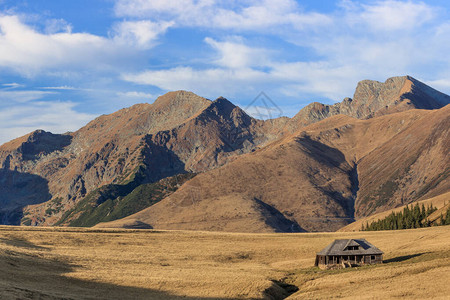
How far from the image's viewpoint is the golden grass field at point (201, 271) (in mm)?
55500

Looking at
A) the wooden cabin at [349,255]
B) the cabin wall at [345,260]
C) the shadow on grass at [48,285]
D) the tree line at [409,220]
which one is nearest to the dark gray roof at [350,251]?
the wooden cabin at [349,255]

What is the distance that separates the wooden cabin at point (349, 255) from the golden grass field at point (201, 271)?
9.61 ft

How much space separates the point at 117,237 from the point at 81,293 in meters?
70.6

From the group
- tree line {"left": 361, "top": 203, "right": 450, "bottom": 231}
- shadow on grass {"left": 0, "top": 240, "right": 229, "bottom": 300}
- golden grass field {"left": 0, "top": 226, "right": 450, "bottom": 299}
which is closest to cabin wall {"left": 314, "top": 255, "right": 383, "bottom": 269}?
golden grass field {"left": 0, "top": 226, "right": 450, "bottom": 299}

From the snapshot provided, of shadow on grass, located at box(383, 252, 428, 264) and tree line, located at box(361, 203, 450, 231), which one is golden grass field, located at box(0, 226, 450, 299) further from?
tree line, located at box(361, 203, 450, 231)

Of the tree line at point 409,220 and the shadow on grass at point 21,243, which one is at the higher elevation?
the shadow on grass at point 21,243

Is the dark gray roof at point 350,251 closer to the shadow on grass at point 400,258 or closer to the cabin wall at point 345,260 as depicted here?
the cabin wall at point 345,260

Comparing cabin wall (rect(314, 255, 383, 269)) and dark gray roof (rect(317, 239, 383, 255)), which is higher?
dark gray roof (rect(317, 239, 383, 255))

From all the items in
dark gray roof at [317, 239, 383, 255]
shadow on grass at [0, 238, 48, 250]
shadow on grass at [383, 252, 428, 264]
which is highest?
shadow on grass at [0, 238, 48, 250]

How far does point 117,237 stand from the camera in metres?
123

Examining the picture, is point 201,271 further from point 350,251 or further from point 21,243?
point 21,243

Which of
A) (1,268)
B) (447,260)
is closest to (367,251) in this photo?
(447,260)

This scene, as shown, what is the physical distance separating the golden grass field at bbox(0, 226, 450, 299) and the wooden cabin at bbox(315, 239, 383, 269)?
2930mm

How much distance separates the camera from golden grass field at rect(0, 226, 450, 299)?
182ft
